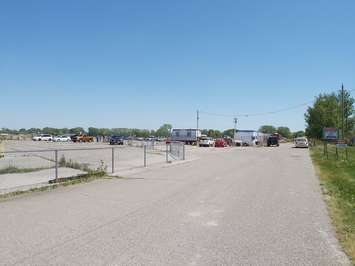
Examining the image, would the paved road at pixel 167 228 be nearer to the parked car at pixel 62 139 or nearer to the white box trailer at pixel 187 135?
the white box trailer at pixel 187 135

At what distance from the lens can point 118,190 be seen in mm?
13711

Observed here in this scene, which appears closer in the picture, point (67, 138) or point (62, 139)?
point (62, 139)

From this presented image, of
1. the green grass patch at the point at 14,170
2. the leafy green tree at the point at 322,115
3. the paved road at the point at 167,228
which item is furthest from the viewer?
the leafy green tree at the point at 322,115

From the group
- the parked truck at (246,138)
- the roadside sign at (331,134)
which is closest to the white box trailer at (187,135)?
the parked truck at (246,138)

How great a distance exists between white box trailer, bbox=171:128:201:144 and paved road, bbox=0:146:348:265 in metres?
67.1

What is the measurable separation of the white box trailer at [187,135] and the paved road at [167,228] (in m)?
67.1

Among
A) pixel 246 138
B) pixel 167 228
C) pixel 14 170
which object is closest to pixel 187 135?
pixel 246 138

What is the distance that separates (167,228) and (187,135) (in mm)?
73407

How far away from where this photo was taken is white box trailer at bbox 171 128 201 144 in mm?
80750

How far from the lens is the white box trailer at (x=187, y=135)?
80750mm

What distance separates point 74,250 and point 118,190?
296 inches

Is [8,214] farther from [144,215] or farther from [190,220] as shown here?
[190,220]

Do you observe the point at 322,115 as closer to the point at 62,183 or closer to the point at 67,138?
the point at 67,138

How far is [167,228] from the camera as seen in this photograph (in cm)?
782
